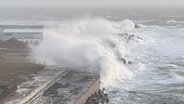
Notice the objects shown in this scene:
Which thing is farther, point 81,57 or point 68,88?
point 81,57

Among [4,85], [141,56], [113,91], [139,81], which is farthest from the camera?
[141,56]

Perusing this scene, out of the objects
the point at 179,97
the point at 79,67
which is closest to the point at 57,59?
the point at 79,67

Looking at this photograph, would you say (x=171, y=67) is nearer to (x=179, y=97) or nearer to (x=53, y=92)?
(x=179, y=97)

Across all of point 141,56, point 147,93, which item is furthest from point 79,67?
point 141,56

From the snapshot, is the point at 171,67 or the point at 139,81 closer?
the point at 139,81

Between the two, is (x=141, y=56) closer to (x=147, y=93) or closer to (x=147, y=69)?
(x=147, y=69)

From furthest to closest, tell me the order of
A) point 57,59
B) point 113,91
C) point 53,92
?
point 57,59 → point 113,91 → point 53,92

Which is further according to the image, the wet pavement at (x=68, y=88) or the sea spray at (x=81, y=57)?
the sea spray at (x=81, y=57)

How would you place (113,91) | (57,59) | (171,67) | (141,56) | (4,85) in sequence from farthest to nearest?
(141,56), (171,67), (57,59), (113,91), (4,85)

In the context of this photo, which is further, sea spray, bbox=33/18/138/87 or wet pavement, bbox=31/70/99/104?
sea spray, bbox=33/18/138/87
